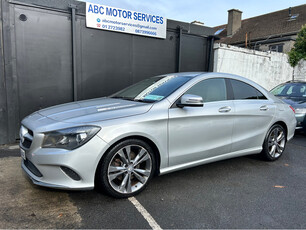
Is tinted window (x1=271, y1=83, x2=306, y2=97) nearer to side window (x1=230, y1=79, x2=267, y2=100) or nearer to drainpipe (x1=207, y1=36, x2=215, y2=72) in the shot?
drainpipe (x1=207, y1=36, x2=215, y2=72)

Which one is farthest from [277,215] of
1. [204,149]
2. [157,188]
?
[157,188]

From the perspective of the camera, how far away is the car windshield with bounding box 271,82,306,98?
7.02 m

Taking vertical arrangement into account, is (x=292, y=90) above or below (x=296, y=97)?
above

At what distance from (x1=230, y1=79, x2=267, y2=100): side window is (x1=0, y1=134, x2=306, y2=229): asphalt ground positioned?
120 centimetres

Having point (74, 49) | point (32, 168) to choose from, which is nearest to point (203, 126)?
point (32, 168)

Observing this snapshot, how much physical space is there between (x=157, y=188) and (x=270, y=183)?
1.62 meters

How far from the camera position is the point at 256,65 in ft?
35.3

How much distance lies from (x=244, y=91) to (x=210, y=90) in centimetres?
76

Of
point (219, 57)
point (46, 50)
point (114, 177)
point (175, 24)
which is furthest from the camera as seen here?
point (219, 57)

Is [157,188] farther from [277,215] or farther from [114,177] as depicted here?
[277,215]

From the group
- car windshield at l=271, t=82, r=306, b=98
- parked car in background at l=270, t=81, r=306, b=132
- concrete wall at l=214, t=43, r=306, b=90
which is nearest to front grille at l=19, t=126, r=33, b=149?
parked car in background at l=270, t=81, r=306, b=132

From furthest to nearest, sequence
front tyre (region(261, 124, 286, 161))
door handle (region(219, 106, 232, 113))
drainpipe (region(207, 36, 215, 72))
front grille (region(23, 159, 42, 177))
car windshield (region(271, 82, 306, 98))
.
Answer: drainpipe (region(207, 36, 215, 72)), car windshield (region(271, 82, 306, 98)), front tyre (region(261, 124, 286, 161)), door handle (region(219, 106, 232, 113)), front grille (region(23, 159, 42, 177))

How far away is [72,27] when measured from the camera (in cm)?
597

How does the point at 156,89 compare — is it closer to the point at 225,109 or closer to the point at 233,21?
the point at 225,109
